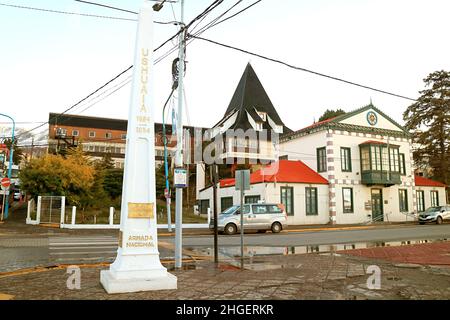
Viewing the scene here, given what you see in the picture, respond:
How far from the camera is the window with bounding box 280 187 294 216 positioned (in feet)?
97.8

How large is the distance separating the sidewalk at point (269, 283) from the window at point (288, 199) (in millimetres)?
19220

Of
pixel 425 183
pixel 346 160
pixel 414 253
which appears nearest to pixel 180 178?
pixel 414 253

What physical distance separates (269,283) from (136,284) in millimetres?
2586

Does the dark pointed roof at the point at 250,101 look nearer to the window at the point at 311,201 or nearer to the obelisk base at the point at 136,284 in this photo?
the window at the point at 311,201

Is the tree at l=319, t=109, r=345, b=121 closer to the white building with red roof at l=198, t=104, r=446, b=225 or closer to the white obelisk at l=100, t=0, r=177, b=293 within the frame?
the white building with red roof at l=198, t=104, r=446, b=225

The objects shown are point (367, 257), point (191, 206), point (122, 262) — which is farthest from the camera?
point (191, 206)

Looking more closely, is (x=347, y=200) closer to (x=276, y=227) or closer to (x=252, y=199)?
(x=252, y=199)

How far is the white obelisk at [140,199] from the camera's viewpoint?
691cm

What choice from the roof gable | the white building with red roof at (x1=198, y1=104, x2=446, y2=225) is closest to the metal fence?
the white building with red roof at (x1=198, y1=104, x2=446, y2=225)

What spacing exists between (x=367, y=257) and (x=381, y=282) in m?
4.33

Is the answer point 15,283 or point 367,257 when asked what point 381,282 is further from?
point 15,283

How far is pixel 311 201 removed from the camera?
103ft

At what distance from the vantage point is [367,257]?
1180cm

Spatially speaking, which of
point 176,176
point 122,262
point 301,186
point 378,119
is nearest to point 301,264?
point 176,176
